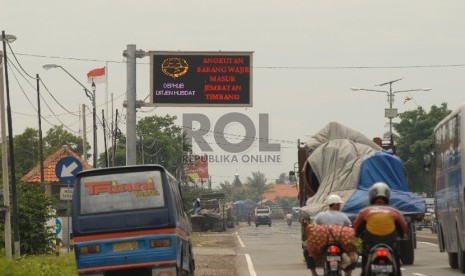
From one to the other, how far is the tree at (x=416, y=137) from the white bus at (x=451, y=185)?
5431 cm

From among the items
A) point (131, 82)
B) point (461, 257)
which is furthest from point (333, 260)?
point (131, 82)

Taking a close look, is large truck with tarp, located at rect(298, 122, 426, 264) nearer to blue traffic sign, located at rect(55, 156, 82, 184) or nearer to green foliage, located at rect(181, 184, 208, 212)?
blue traffic sign, located at rect(55, 156, 82, 184)

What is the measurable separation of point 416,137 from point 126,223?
223 ft

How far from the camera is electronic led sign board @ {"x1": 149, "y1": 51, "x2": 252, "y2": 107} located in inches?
1672

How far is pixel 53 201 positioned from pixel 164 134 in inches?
2988

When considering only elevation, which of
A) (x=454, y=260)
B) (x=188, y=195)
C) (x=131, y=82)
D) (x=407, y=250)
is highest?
(x=131, y=82)

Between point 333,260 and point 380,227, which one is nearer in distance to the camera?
point 380,227

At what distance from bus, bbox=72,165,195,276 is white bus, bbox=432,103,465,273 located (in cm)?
657

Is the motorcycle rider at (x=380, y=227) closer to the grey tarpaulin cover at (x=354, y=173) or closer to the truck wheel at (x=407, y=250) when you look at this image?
the grey tarpaulin cover at (x=354, y=173)

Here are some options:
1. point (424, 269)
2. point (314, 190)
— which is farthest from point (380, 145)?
point (424, 269)

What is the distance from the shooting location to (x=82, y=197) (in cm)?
2183

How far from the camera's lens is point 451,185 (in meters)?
27.2

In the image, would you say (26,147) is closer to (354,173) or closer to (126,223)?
(354,173)

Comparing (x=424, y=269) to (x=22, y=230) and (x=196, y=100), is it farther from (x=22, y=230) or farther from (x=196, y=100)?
(x=22, y=230)
